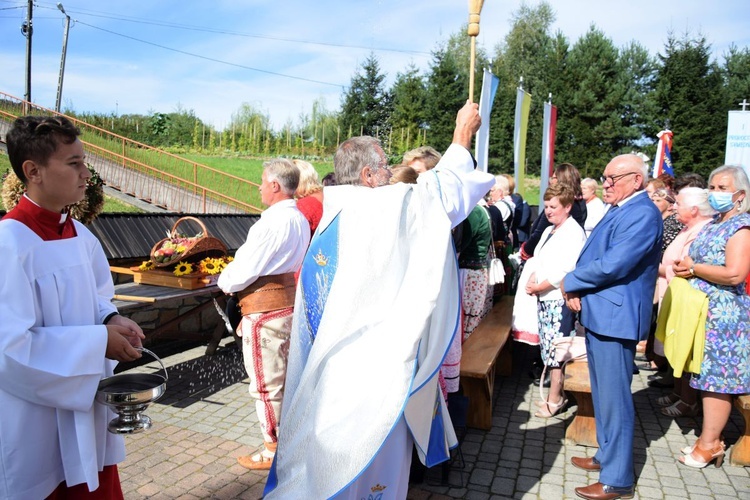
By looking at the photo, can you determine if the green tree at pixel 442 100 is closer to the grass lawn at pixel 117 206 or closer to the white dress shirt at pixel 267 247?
the grass lawn at pixel 117 206

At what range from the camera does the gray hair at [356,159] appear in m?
2.68

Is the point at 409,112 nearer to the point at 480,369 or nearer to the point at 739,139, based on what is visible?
the point at 739,139

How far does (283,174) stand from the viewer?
390 centimetres

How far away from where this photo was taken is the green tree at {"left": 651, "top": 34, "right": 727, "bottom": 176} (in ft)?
94.6

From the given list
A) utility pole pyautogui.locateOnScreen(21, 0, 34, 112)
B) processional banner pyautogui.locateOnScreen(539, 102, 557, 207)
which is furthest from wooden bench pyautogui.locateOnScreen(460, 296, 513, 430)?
utility pole pyautogui.locateOnScreen(21, 0, 34, 112)

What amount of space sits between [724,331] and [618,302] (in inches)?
40.3

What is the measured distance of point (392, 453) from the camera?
251cm

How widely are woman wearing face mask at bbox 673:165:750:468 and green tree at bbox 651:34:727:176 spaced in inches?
1088

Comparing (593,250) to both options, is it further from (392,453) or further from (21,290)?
(21,290)

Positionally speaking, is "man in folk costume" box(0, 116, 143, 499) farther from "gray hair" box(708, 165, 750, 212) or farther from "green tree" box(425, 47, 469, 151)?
"green tree" box(425, 47, 469, 151)

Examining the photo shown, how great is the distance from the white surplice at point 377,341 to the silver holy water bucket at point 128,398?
0.68 metres

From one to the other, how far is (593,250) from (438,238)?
1588 mm

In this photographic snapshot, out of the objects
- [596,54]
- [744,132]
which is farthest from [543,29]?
[744,132]

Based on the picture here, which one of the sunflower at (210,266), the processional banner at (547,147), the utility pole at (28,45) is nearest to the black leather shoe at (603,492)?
the sunflower at (210,266)
